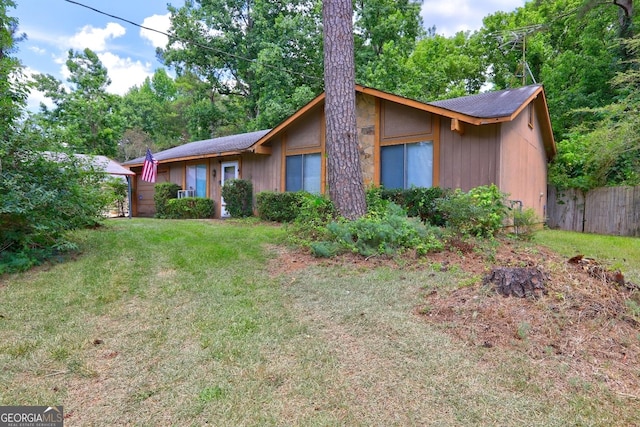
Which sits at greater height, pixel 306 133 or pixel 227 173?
pixel 306 133

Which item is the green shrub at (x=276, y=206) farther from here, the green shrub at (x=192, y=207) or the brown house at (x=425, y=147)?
the green shrub at (x=192, y=207)

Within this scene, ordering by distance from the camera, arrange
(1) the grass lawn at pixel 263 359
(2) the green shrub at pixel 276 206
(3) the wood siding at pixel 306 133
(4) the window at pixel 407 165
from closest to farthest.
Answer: (1) the grass lawn at pixel 263 359, (4) the window at pixel 407 165, (2) the green shrub at pixel 276 206, (3) the wood siding at pixel 306 133

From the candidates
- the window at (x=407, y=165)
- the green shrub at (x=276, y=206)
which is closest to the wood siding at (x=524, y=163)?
the window at (x=407, y=165)

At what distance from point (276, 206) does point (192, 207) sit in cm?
399

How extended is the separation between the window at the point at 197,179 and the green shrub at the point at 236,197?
246cm

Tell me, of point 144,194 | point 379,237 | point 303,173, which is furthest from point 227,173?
point 379,237

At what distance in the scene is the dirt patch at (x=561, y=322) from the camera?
213 centimetres

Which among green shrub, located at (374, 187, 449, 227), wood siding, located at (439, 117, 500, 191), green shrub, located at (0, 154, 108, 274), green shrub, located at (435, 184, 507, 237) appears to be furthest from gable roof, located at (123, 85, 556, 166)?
A: green shrub, located at (0, 154, 108, 274)

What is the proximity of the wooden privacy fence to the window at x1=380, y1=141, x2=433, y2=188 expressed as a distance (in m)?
6.73

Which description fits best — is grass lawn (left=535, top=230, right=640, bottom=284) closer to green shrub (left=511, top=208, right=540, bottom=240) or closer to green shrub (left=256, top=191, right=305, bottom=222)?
green shrub (left=511, top=208, right=540, bottom=240)

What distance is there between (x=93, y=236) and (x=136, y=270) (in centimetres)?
255

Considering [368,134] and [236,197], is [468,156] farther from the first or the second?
[236,197]

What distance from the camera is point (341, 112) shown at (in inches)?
233

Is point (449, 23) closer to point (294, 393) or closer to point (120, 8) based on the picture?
point (120, 8)
